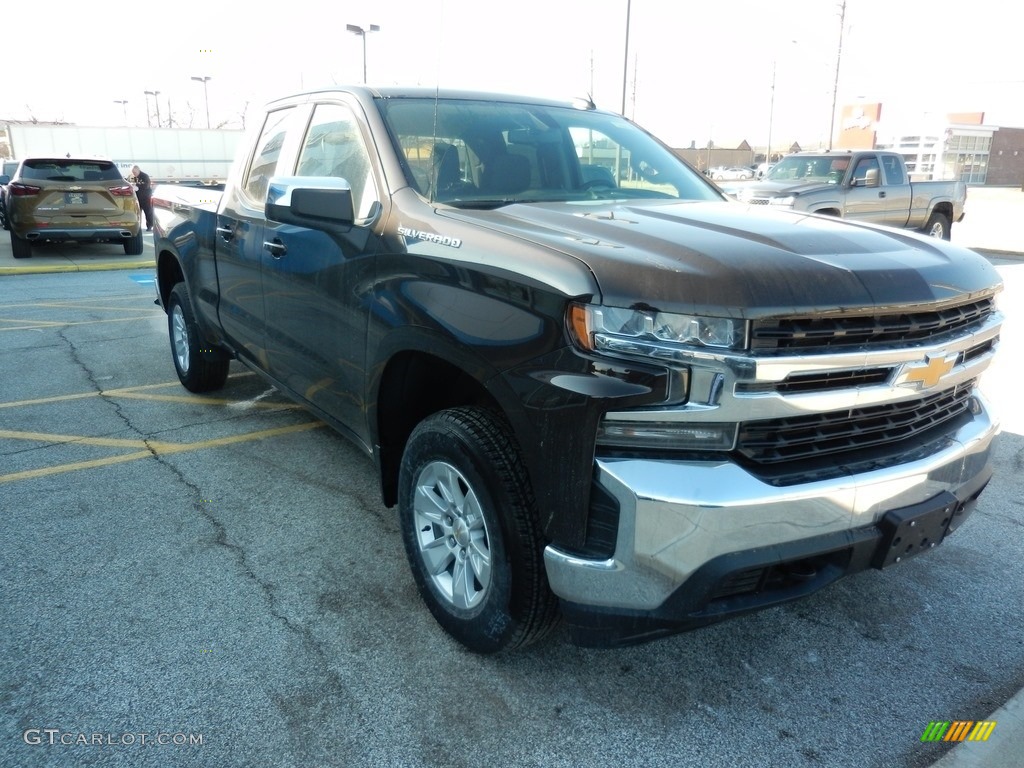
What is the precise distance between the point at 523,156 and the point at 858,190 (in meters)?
11.8

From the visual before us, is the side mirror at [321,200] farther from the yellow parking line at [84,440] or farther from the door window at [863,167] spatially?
the door window at [863,167]

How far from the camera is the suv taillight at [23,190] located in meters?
13.8

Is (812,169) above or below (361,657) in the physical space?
above

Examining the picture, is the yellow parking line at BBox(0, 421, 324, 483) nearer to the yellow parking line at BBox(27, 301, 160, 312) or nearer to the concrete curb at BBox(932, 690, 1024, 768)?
the concrete curb at BBox(932, 690, 1024, 768)

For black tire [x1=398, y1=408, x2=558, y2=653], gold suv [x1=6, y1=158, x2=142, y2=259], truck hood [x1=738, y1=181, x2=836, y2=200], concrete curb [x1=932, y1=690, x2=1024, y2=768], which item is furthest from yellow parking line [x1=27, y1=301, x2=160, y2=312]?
concrete curb [x1=932, y1=690, x2=1024, y2=768]

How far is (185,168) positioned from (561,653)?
38.3m

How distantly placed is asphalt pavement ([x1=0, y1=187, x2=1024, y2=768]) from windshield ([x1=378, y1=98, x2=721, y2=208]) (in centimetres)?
234

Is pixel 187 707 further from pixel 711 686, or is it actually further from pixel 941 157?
pixel 941 157

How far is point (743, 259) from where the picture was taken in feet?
7.75

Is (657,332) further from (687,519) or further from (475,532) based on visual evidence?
(475,532)

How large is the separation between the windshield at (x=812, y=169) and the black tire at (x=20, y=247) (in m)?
13.1

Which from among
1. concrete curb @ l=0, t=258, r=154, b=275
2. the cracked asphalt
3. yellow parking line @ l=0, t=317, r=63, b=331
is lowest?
the cracked asphalt

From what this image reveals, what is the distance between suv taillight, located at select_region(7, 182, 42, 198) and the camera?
544 inches

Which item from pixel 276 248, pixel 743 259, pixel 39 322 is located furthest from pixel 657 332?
pixel 39 322
